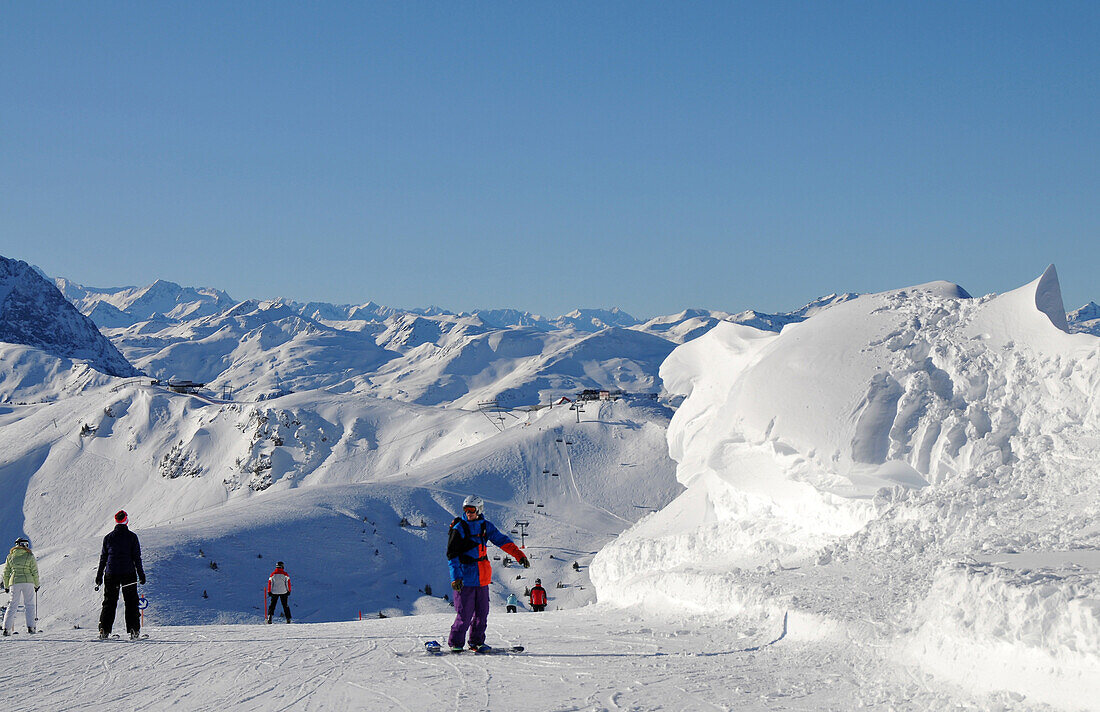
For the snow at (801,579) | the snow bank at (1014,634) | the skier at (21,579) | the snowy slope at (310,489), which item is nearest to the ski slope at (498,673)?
the snow at (801,579)

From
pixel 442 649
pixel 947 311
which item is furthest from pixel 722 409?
pixel 442 649

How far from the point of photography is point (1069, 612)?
6.02m

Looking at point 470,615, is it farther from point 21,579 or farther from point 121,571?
point 21,579

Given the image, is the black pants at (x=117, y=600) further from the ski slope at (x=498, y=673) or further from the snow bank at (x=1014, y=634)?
the snow bank at (x=1014, y=634)

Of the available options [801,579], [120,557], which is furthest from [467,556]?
[120,557]

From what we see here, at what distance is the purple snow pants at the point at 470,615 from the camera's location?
30.4 ft

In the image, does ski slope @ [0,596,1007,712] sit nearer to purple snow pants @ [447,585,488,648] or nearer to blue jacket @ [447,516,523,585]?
purple snow pants @ [447,585,488,648]

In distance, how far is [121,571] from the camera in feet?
40.3

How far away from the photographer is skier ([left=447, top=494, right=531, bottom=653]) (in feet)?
30.1

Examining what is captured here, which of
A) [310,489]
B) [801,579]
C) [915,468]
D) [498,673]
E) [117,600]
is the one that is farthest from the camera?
[310,489]

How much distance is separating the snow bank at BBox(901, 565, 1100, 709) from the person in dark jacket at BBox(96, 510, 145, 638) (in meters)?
9.78

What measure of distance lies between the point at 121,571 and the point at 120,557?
0.19 m

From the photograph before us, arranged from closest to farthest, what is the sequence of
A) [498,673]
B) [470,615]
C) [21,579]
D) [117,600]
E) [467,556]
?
[498,673], [467,556], [470,615], [117,600], [21,579]

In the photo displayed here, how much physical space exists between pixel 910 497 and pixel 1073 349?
3417mm
